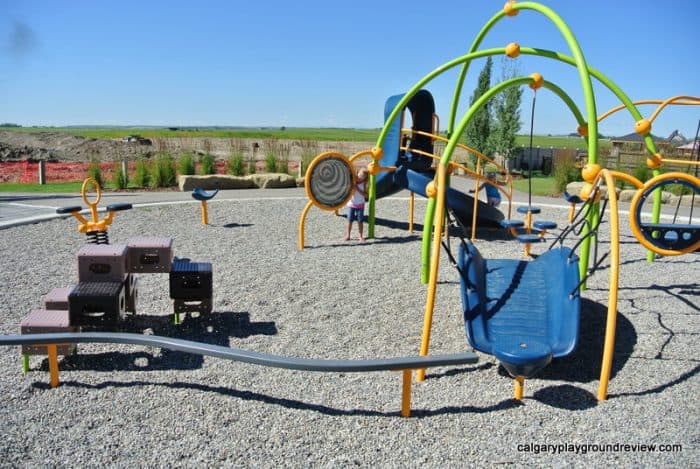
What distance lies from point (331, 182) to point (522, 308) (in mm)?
4451

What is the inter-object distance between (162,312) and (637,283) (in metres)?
5.63

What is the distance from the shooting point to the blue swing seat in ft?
12.5

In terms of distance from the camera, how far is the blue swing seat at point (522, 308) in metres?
3.82

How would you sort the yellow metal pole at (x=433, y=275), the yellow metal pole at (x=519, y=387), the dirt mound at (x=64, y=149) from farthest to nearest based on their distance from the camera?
1. the dirt mound at (x=64, y=149)
2. the yellow metal pole at (x=433, y=275)
3. the yellow metal pole at (x=519, y=387)

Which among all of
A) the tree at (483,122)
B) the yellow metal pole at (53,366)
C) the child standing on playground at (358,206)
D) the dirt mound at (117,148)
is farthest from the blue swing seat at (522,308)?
the tree at (483,122)

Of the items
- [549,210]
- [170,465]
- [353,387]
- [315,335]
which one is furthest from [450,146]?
[549,210]

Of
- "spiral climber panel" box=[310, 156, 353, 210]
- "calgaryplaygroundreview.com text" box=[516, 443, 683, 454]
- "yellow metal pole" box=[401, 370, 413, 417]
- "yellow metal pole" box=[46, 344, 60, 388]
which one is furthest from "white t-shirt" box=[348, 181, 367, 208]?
"calgaryplaygroundreview.com text" box=[516, 443, 683, 454]

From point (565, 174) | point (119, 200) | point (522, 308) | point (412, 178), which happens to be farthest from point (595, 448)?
point (565, 174)

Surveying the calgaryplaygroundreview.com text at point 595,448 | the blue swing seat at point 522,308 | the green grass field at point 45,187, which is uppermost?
the green grass field at point 45,187

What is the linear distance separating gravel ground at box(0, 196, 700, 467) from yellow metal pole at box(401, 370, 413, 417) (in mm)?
100

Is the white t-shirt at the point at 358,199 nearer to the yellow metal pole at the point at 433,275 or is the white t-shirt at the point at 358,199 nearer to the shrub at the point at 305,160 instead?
the yellow metal pole at the point at 433,275

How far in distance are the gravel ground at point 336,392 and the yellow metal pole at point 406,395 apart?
100 mm

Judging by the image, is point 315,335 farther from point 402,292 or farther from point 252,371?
point 402,292

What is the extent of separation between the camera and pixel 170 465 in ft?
10.1
